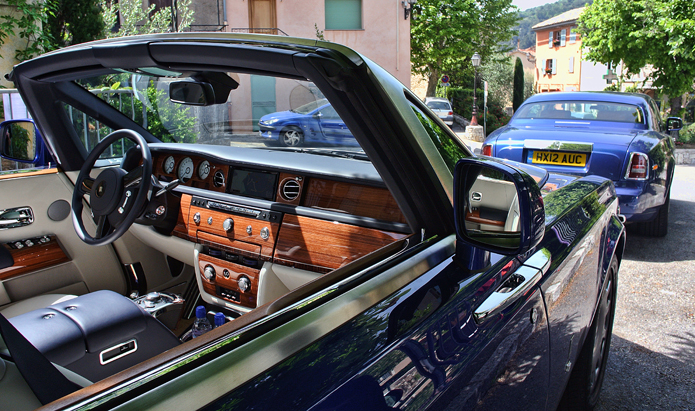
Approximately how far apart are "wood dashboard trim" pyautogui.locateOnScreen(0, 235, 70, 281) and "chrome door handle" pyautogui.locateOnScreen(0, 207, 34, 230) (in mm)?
103

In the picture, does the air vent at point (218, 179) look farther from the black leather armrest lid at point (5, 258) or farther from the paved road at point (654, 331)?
the paved road at point (654, 331)

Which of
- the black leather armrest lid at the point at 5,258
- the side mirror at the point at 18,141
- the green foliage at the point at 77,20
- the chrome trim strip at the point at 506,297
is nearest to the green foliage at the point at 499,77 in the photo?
the green foliage at the point at 77,20

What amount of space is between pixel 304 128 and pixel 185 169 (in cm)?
102

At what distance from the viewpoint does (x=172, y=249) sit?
2.87 metres

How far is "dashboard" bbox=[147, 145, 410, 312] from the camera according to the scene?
202 centimetres

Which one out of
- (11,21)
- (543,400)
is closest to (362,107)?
(543,400)

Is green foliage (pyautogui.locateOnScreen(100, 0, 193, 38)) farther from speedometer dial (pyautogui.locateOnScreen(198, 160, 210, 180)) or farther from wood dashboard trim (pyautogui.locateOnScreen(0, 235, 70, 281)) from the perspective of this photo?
wood dashboard trim (pyautogui.locateOnScreen(0, 235, 70, 281))

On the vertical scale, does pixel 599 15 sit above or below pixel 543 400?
above

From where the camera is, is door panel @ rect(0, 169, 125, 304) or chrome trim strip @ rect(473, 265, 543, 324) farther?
door panel @ rect(0, 169, 125, 304)

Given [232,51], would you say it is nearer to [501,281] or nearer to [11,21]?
[501,281]

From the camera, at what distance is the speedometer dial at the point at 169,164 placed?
2.98 meters

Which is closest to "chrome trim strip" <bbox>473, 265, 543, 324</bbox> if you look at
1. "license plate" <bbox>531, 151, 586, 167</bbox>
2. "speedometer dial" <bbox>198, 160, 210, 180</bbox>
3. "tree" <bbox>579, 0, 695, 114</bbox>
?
"speedometer dial" <bbox>198, 160, 210, 180</bbox>

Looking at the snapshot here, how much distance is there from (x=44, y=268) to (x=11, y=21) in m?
6.96

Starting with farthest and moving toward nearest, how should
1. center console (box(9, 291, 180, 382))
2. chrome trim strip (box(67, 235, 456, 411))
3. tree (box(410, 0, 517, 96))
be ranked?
tree (box(410, 0, 517, 96)) → center console (box(9, 291, 180, 382)) → chrome trim strip (box(67, 235, 456, 411))
